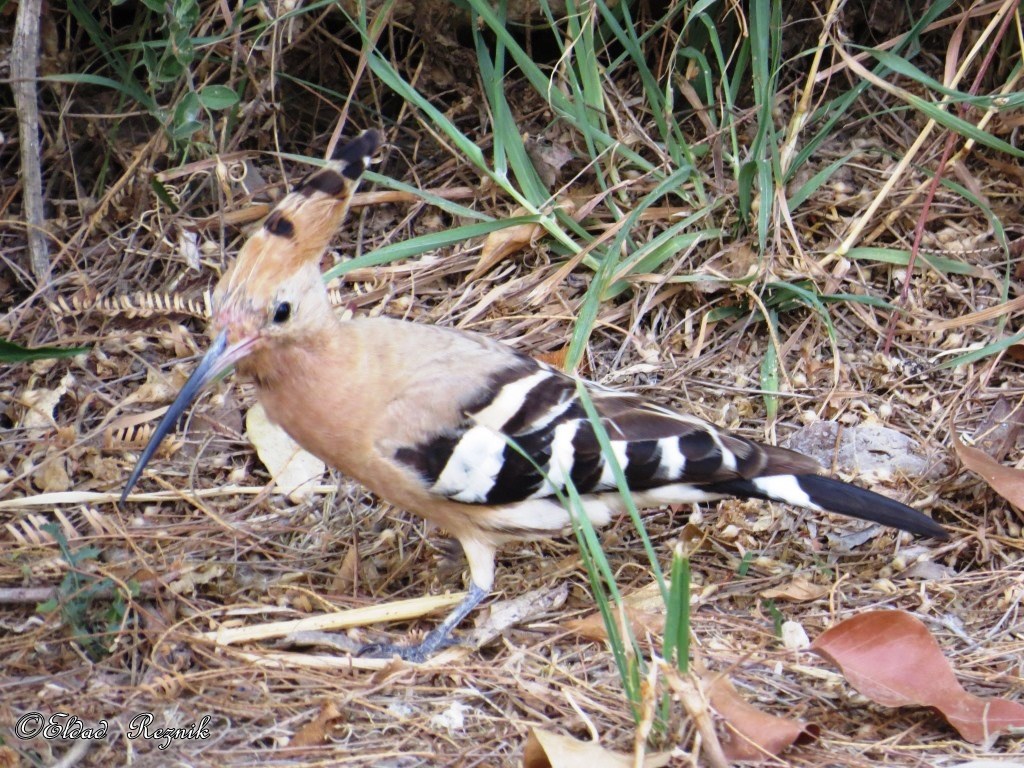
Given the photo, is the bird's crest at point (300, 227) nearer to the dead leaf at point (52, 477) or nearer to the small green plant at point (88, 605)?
the small green plant at point (88, 605)

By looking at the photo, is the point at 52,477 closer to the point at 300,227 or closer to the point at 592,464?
the point at 300,227

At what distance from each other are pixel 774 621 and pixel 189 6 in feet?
5.73

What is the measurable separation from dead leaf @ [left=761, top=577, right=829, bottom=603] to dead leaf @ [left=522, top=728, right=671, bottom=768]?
2.20 ft

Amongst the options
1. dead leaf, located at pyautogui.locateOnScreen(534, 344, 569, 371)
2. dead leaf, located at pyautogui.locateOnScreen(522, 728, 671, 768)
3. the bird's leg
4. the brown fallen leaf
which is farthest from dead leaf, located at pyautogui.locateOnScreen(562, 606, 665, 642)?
dead leaf, located at pyautogui.locateOnScreen(534, 344, 569, 371)

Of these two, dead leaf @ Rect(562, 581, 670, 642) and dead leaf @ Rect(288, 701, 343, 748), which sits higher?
dead leaf @ Rect(288, 701, 343, 748)

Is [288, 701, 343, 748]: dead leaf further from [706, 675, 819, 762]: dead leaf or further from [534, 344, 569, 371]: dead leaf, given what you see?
[534, 344, 569, 371]: dead leaf

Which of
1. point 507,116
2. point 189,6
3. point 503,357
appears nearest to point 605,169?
point 507,116

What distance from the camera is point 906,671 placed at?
1.83 meters

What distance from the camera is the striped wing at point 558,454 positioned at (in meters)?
2.25

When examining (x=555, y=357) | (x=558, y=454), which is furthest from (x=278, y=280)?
(x=555, y=357)

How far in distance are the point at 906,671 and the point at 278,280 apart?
1.22 meters

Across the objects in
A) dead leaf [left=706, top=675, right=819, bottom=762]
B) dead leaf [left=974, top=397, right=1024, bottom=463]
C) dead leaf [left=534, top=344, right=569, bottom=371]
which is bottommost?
dead leaf [left=974, top=397, right=1024, bottom=463]

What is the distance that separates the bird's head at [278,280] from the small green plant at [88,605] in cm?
15

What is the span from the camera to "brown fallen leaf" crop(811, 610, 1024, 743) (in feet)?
5.75
